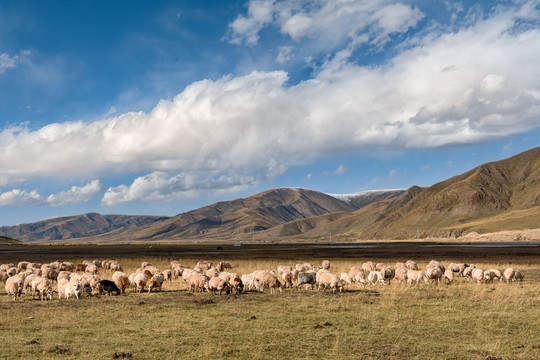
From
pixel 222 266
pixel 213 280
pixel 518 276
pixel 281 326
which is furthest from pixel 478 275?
pixel 222 266

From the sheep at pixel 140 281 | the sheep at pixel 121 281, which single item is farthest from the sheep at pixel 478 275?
the sheep at pixel 121 281

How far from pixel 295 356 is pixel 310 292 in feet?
41.5

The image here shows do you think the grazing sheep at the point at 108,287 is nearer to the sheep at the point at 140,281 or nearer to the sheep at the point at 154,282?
the sheep at the point at 140,281

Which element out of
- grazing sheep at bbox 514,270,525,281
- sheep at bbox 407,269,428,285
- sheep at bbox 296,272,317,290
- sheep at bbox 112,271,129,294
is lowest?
grazing sheep at bbox 514,270,525,281

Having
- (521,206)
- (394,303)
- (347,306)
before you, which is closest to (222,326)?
(347,306)

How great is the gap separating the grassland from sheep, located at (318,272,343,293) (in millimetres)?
1224

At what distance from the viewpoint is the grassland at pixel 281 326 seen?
12625 millimetres

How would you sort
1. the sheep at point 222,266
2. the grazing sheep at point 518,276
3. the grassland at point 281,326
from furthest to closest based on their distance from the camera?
the sheep at point 222,266, the grazing sheep at point 518,276, the grassland at point 281,326

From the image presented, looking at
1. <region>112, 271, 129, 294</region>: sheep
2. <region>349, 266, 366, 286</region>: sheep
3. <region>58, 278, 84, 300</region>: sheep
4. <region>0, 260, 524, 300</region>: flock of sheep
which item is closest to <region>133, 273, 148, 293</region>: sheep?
<region>0, 260, 524, 300</region>: flock of sheep

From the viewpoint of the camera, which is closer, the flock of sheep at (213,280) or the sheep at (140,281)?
the flock of sheep at (213,280)

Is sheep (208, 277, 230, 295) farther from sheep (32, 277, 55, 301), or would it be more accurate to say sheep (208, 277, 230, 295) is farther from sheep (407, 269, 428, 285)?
sheep (407, 269, 428, 285)

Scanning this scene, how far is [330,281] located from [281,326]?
9.69m

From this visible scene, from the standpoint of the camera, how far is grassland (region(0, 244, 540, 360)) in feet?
41.4

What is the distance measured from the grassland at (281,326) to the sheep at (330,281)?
122cm
